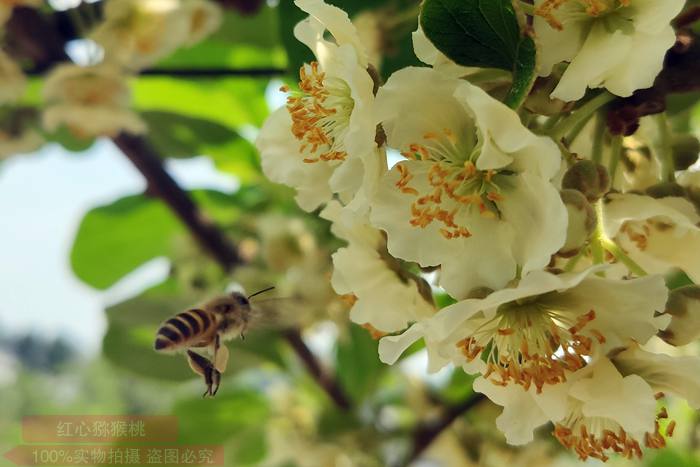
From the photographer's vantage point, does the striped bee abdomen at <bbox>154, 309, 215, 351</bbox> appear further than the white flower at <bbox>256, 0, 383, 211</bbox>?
Yes

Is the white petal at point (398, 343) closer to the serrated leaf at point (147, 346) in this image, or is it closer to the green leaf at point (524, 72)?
the green leaf at point (524, 72)

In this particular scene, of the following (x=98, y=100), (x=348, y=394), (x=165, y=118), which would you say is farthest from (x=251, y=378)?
(x=98, y=100)

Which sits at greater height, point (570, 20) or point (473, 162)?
point (570, 20)

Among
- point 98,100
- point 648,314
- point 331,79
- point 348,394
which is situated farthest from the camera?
point 348,394

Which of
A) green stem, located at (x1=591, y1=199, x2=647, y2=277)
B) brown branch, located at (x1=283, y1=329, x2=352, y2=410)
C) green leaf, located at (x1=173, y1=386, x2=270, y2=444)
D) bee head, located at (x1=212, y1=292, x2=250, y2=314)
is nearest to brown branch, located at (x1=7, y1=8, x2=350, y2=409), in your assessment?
brown branch, located at (x1=283, y1=329, x2=352, y2=410)

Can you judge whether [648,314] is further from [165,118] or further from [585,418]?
[165,118]

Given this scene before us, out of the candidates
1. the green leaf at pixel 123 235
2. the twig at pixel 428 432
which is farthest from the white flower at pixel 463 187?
the green leaf at pixel 123 235

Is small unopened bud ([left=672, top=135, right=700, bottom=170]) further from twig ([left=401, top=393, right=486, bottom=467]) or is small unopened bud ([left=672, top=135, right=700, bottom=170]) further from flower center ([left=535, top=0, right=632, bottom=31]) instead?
twig ([left=401, top=393, right=486, bottom=467])
